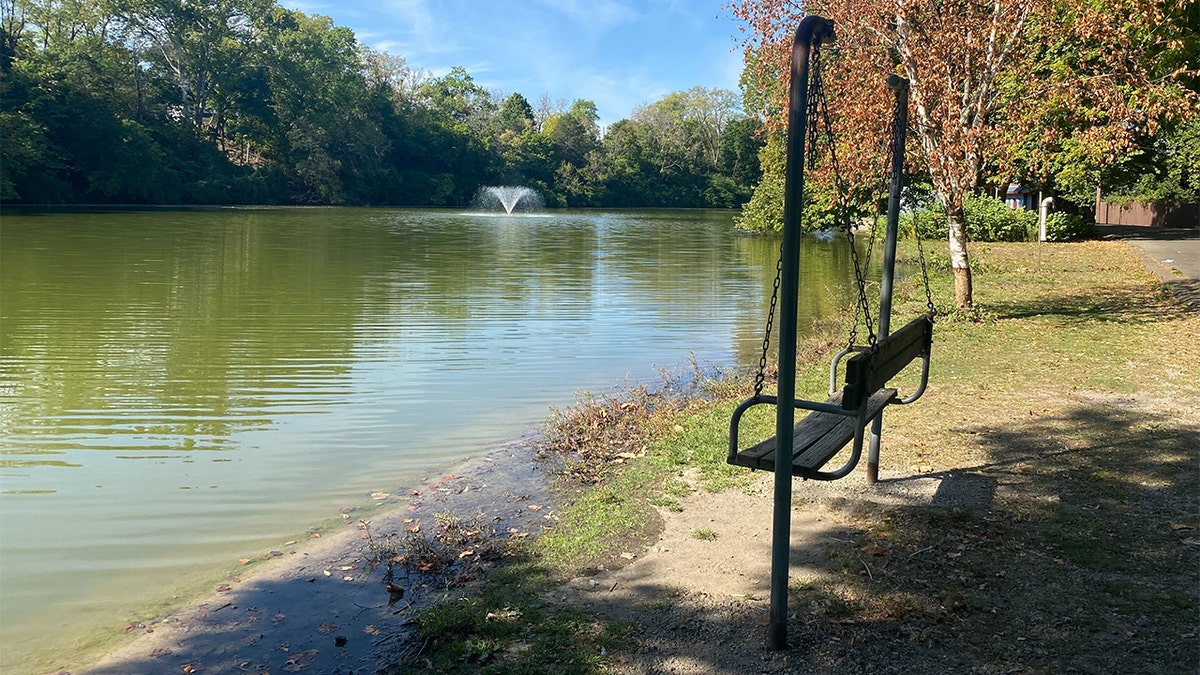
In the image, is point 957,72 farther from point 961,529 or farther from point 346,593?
point 346,593

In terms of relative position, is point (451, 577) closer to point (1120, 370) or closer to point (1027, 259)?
point (1120, 370)

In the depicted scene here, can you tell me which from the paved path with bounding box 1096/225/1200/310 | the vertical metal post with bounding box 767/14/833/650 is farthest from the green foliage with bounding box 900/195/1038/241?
the vertical metal post with bounding box 767/14/833/650

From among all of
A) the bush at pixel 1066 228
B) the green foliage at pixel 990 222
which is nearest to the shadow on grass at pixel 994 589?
the green foliage at pixel 990 222

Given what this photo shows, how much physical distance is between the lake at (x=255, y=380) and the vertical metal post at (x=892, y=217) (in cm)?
323

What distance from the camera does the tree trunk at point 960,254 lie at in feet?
41.9

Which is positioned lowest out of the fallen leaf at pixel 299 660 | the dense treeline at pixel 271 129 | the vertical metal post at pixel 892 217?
the fallen leaf at pixel 299 660

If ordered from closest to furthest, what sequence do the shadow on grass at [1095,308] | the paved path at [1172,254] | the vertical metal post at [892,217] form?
1. the vertical metal post at [892,217]
2. the shadow on grass at [1095,308]
3. the paved path at [1172,254]

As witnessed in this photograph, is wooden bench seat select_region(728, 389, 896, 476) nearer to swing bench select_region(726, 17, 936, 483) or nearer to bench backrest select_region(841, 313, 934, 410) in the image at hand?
swing bench select_region(726, 17, 936, 483)

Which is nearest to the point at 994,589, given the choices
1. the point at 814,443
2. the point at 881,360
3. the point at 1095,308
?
the point at 814,443

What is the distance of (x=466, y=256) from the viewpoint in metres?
27.5

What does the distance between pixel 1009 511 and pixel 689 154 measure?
99631 millimetres

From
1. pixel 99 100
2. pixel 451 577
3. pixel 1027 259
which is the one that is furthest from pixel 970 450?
pixel 99 100

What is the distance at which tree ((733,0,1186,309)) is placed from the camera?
37.3 feet

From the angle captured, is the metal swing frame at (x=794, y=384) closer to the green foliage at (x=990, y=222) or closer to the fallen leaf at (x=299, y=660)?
the fallen leaf at (x=299, y=660)
